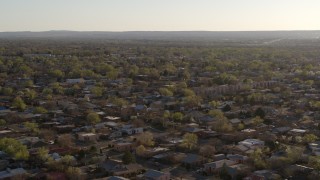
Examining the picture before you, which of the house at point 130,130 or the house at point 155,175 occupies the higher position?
the house at point 155,175

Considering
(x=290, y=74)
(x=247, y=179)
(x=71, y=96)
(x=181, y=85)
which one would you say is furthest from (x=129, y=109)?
(x=290, y=74)

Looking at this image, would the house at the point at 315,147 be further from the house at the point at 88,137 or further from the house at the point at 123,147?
the house at the point at 88,137

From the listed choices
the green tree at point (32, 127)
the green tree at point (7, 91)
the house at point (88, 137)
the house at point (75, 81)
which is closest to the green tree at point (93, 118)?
the green tree at point (32, 127)

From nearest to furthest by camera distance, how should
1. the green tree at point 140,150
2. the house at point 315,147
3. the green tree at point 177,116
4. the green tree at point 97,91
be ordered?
the house at point 315,147 < the green tree at point 140,150 < the green tree at point 177,116 < the green tree at point 97,91

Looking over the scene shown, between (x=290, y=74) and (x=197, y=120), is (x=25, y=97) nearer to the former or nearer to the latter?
(x=197, y=120)

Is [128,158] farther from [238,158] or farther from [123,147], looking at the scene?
[238,158]

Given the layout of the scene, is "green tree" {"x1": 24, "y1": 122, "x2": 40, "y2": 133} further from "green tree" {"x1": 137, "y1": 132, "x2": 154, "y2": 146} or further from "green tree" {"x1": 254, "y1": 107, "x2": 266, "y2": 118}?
"green tree" {"x1": 254, "y1": 107, "x2": 266, "y2": 118}

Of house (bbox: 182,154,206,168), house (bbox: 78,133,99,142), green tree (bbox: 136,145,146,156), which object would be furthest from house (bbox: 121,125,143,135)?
house (bbox: 182,154,206,168)
